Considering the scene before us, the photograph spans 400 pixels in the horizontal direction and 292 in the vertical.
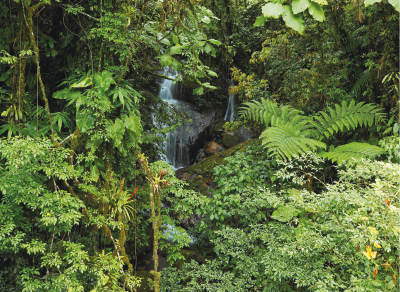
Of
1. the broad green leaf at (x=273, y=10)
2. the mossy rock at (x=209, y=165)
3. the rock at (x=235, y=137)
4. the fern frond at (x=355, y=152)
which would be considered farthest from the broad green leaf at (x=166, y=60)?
the rock at (x=235, y=137)

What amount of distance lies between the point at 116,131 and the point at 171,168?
0.84 meters

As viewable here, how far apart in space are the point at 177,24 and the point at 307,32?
3.28 m

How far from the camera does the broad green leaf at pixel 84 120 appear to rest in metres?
2.45

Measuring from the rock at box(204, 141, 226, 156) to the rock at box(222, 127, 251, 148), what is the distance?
0.25 m

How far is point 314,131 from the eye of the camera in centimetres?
353

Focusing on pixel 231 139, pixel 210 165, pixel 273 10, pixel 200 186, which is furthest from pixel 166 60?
pixel 231 139

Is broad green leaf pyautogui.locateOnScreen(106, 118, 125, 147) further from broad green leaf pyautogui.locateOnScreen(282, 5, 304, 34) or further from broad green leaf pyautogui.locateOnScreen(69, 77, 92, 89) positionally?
broad green leaf pyautogui.locateOnScreen(282, 5, 304, 34)

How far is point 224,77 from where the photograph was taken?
→ 1033 centimetres

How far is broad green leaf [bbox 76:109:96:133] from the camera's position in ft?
8.04

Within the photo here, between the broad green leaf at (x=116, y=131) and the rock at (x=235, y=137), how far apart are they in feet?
20.4

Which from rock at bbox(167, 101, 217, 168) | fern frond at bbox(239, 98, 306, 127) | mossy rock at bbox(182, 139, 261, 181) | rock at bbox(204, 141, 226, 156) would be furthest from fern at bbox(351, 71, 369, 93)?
rock at bbox(167, 101, 217, 168)

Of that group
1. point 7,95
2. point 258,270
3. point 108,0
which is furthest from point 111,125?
point 258,270

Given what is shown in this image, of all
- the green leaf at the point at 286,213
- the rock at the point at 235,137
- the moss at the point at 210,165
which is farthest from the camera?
Answer: the rock at the point at 235,137

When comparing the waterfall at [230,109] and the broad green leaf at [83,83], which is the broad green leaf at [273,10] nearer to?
the broad green leaf at [83,83]
